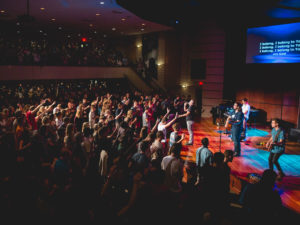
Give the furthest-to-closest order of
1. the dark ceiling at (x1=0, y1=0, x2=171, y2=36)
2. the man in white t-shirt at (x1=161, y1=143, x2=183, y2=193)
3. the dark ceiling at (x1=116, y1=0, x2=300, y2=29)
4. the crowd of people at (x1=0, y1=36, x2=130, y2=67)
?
the crowd of people at (x1=0, y1=36, x2=130, y2=67), the dark ceiling at (x1=0, y1=0, x2=171, y2=36), the dark ceiling at (x1=116, y1=0, x2=300, y2=29), the man in white t-shirt at (x1=161, y1=143, x2=183, y2=193)

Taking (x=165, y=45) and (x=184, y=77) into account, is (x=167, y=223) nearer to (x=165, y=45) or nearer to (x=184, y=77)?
(x=184, y=77)

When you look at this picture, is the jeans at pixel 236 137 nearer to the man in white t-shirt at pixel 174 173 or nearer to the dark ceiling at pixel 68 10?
the man in white t-shirt at pixel 174 173

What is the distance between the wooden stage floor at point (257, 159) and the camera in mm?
4664

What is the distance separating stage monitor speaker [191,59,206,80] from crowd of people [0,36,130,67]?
211 inches

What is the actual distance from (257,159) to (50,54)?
11.7 m

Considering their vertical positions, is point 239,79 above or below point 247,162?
above

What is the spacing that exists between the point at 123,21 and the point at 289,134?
29.8ft

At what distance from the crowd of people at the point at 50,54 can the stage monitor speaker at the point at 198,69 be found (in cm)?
536

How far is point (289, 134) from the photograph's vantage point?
8.56 m

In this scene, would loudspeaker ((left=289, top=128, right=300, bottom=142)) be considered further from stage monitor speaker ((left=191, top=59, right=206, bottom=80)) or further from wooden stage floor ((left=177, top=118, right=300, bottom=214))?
stage monitor speaker ((left=191, top=59, right=206, bottom=80))

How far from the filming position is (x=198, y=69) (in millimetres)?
13312

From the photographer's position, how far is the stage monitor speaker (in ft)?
42.9

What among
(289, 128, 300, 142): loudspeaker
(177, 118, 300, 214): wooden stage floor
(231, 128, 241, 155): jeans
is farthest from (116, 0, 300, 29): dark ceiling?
(177, 118, 300, 214): wooden stage floor

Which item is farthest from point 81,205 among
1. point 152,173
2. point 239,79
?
point 239,79
